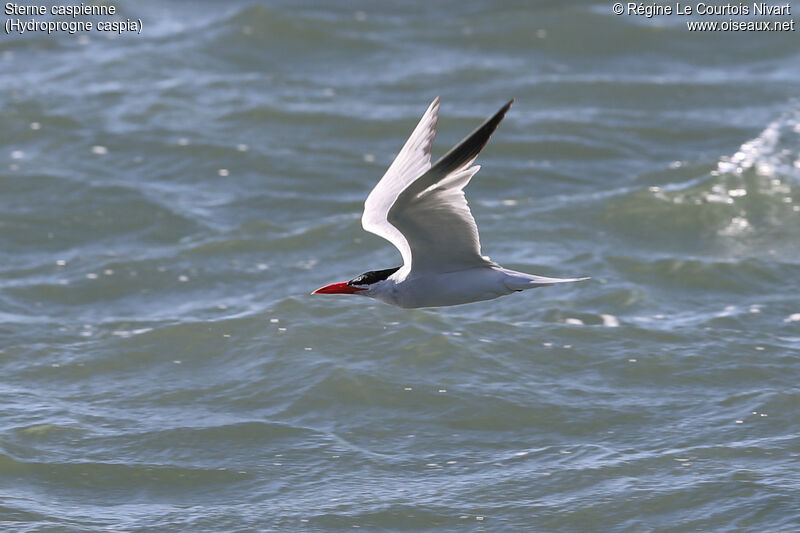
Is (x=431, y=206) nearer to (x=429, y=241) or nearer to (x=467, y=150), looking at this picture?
(x=429, y=241)

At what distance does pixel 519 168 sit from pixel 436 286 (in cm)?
768

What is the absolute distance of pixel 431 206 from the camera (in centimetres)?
658

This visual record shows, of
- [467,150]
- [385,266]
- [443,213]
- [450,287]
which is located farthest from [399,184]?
[385,266]

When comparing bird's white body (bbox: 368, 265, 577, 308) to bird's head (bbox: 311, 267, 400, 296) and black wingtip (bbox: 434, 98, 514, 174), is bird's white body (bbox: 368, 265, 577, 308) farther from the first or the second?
black wingtip (bbox: 434, 98, 514, 174)

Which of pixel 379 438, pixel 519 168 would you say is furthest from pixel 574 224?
pixel 379 438

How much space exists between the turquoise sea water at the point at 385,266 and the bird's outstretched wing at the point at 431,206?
1.87m

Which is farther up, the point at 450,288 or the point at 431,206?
the point at 431,206

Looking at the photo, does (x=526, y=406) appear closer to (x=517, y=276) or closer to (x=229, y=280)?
(x=517, y=276)

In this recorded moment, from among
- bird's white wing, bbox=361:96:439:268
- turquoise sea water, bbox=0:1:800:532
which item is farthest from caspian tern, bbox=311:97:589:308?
turquoise sea water, bbox=0:1:800:532

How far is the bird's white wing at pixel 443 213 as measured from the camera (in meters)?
6.08

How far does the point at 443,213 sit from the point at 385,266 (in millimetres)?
5298

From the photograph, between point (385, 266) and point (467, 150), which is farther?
point (385, 266)

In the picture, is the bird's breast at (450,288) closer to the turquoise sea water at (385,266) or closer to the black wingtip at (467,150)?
the black wingtip at (467,150)

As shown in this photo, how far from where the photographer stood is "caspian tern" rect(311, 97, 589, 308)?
6.47 m
